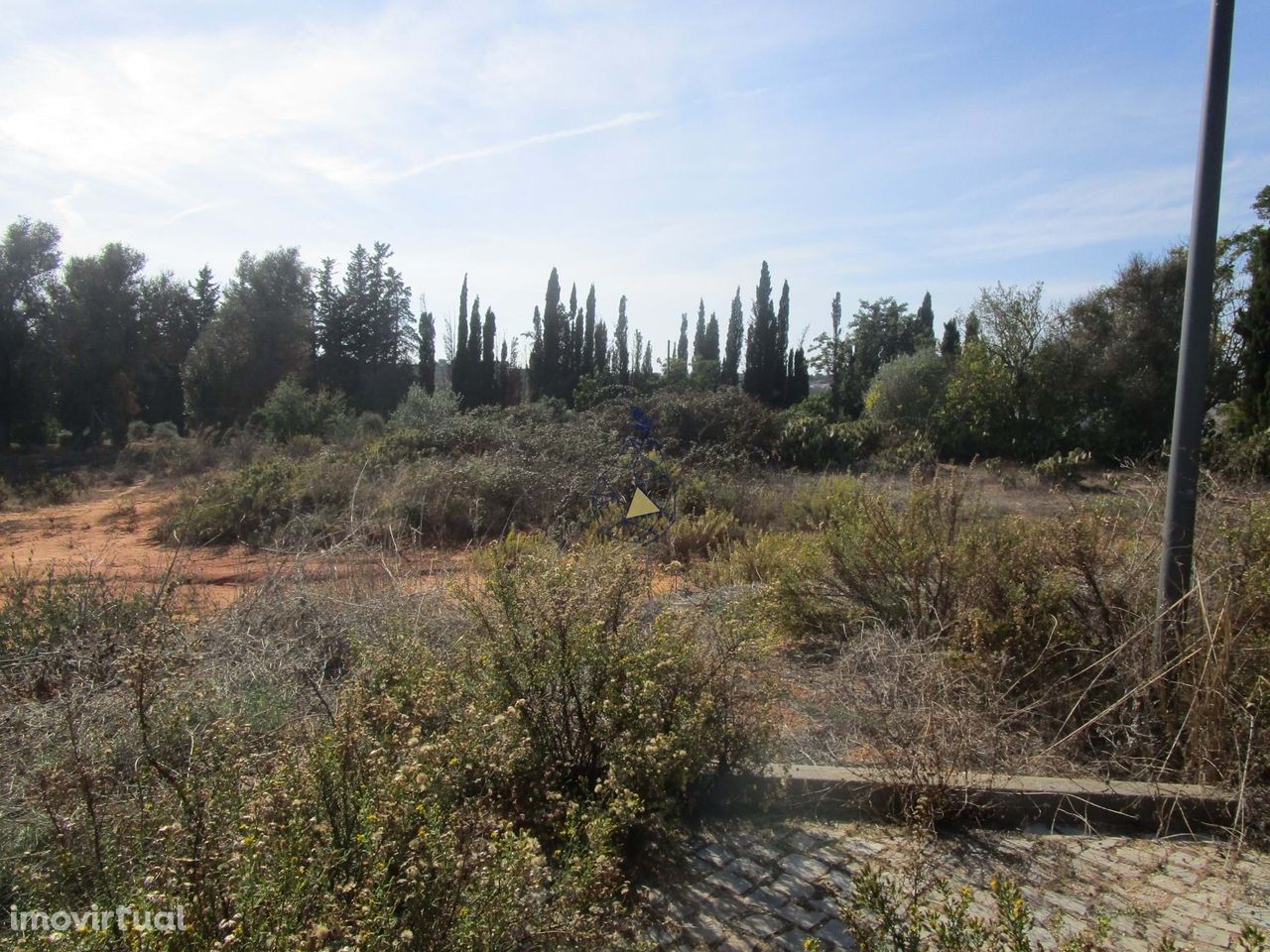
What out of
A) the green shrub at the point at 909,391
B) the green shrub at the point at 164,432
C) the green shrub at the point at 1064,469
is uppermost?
the green shrub at the point at 909,391

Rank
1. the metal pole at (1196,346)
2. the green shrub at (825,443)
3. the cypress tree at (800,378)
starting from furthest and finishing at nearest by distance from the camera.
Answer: the cypress tree at (800,378) < the green shrub at (825,443) < the metal pole at (1196,346)

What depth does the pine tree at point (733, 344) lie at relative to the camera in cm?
3703

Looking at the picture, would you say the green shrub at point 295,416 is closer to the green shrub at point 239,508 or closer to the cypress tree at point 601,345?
the green shrub at point 239,508

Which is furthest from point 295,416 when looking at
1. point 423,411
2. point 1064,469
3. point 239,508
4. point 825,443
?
point 1064,469

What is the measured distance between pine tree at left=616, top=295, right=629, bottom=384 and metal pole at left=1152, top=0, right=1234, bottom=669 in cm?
3161

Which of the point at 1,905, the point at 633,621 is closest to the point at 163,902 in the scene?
the point at 1,905

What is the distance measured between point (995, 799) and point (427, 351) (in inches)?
1541

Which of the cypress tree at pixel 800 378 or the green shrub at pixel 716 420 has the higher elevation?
the cypress tree at pixel 800 378

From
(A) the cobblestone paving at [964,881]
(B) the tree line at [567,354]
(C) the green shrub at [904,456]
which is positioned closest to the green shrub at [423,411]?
(B) the tree line at [567,354]

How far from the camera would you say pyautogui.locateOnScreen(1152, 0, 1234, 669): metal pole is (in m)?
3.92

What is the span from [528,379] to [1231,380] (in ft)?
85.9

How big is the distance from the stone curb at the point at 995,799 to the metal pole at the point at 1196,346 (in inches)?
27.1

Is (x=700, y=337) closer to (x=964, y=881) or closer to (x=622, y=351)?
(x=622, y=351)

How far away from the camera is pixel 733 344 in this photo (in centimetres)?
3841
